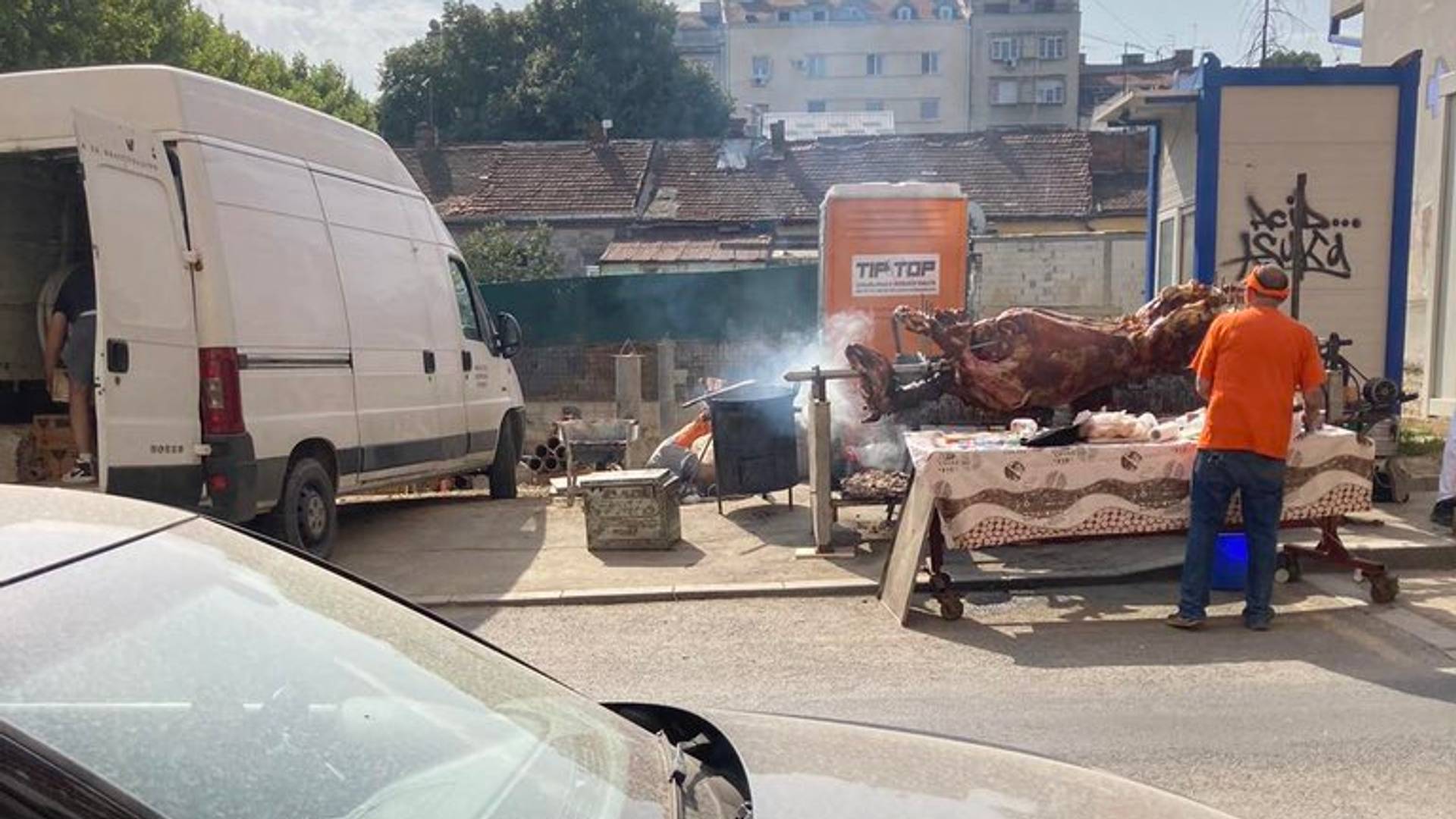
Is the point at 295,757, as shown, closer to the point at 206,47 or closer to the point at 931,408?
the point at 931,408

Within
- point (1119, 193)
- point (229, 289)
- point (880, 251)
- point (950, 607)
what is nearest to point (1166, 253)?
point (880, 251)

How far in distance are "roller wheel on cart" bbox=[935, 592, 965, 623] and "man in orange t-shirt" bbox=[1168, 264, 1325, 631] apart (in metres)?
1.17

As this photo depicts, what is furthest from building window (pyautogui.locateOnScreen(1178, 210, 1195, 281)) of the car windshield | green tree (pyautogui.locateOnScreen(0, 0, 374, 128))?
green tree (pyautogui.locateOnScreen(0, 0, 374, 128))

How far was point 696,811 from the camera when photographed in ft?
6.26

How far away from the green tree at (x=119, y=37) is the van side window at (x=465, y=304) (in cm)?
1203

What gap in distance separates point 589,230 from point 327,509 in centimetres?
2610

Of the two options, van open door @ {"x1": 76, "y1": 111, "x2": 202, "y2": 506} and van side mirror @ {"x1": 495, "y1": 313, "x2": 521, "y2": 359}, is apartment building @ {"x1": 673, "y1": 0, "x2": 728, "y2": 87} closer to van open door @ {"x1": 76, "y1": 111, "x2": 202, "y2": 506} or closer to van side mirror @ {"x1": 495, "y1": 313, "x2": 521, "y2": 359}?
van side mirror @ {"x1": 495, "y1": 313, "x2": 521, "y2": 359}

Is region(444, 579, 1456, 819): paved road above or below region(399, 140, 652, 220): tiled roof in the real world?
below

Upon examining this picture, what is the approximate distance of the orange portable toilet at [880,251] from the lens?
1091 cm

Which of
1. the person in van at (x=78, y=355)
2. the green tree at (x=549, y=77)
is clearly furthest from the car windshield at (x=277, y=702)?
the green tree at (x=549, y=77)

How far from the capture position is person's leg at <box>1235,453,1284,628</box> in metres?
5.69

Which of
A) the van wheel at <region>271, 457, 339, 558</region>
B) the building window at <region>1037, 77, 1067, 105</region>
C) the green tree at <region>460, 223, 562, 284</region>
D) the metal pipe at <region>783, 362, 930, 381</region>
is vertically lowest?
the van wheel at <region>271, 457, 339, 558</region>

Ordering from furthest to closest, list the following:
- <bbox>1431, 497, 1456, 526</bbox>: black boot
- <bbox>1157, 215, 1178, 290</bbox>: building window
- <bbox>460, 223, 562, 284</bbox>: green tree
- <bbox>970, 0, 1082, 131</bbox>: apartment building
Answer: <bbox>970, 0, 1082, 131</bbox>: apartment building → <bbox>460, 223, 562, 284</bbox>: green tree → <bbox>1157, 215, 1178, 290</bbox>: building window → <bbox>1431, 497, 1456, 526</bbox>: black boot

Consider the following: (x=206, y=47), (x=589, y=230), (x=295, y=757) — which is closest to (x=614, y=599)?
(x=295, y=757)
